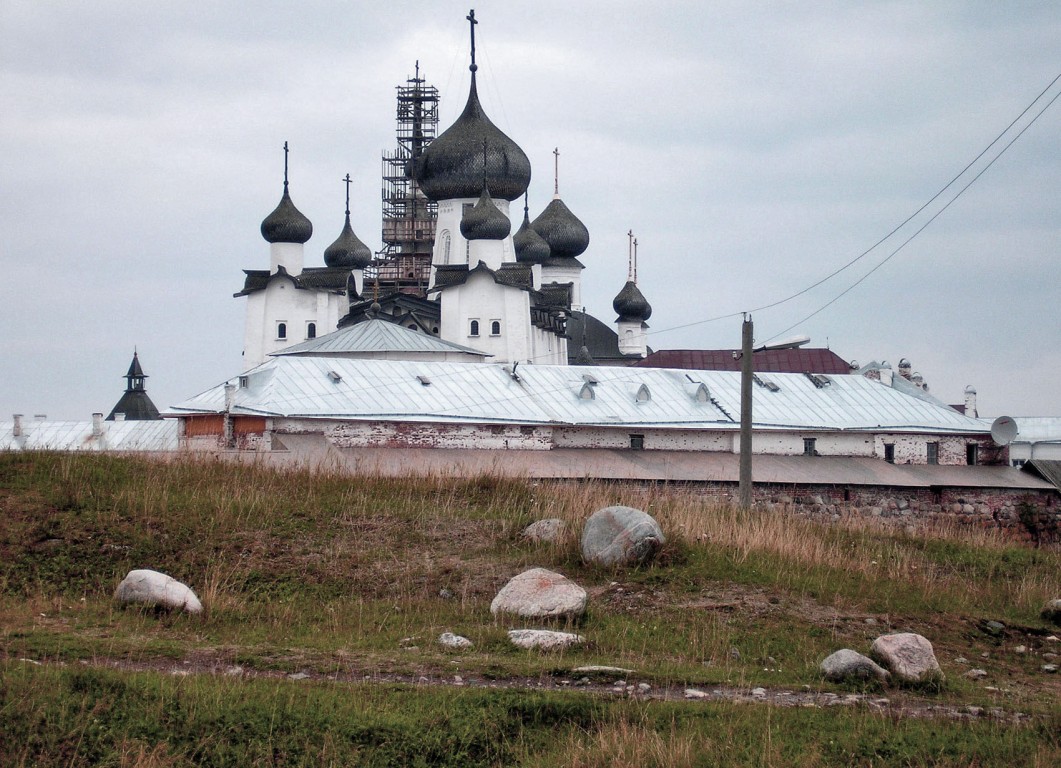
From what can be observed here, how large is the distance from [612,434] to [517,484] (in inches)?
530

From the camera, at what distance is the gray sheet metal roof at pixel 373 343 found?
1419 inches

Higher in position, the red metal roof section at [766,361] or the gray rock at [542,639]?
the red metal roof section at [766,361]

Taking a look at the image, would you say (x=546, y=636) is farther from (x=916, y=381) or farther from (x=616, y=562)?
(x=916, y=381)

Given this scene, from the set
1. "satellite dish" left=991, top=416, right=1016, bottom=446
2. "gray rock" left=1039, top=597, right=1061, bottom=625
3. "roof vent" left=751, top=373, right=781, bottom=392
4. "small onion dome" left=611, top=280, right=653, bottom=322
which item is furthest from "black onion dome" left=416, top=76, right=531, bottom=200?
"gray rock" left=1039, top=597, right=1061, bottom=625

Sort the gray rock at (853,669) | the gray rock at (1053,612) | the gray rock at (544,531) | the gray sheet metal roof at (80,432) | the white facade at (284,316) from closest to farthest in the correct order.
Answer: the gray rock at (853,669)
the gray rock at (1053,612)
the gray rock at (544,531)
the gray sheet metal roof at (80,432)
the white facade at (284,316)

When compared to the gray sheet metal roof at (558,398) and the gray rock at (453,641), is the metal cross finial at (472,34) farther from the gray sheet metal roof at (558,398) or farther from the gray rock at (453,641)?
the gray rock at (453,641)

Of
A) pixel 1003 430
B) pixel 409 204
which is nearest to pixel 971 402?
pixel 1003 430

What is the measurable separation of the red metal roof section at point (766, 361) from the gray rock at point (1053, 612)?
3702 cm

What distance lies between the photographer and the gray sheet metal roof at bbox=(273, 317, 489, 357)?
3603cm

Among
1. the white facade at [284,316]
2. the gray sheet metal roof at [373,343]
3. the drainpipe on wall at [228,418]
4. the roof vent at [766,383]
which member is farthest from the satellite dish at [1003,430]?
the white facade at [284,316]

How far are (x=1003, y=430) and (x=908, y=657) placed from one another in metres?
23.1

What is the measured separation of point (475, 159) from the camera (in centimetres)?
4497

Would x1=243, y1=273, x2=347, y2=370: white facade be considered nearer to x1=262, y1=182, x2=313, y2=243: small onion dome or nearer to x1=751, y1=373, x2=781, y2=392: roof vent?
x1=262, y1=182, x2=313, y2=243: small onion dome

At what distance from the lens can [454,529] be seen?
13.3 meters
